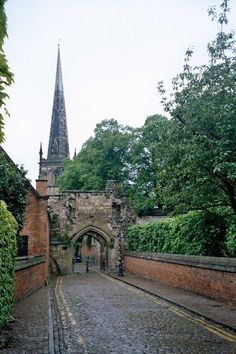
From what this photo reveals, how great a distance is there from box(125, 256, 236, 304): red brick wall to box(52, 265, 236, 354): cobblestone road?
5.68ft

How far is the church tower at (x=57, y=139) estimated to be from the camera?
7119cm

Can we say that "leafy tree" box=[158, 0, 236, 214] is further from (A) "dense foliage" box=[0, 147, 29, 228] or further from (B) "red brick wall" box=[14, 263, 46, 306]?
(A) "dense foliage" box=[0, 147, 29, 228]

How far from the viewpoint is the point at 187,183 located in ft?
43.6

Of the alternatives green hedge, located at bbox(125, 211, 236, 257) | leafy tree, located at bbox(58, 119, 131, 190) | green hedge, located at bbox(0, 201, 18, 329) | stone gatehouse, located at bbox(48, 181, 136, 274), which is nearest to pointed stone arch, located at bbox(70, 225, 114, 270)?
stone gatehouse, located at bbox(48, 181, 136, 274)

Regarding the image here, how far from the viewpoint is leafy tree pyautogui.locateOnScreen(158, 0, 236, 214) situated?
11031 millimetres

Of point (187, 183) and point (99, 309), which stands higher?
point (187, 183)

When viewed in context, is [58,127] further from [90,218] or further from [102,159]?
[90,218]

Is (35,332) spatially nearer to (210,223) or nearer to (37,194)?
(210,223)

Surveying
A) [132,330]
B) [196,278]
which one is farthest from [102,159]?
[132,330]

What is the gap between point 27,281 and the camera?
16.2m

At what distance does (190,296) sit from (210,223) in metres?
2.95

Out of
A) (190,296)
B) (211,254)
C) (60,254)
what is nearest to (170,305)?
(190,296)

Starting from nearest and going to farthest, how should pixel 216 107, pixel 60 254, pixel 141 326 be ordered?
pixel 141 326
pixel 216 107
pixel 60 254

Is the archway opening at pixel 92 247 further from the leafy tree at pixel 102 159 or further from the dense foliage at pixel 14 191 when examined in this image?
the dense foliage at pixel 14 191
